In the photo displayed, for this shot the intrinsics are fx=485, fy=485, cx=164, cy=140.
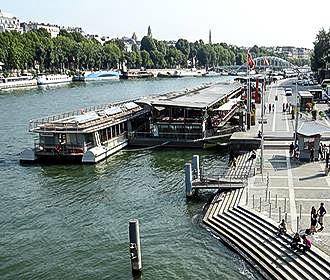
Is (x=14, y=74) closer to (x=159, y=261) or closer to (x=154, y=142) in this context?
(x=154, y=142)

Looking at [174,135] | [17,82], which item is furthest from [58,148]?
[17,82]

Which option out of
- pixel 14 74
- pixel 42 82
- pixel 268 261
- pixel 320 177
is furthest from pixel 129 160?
pixel 14 74

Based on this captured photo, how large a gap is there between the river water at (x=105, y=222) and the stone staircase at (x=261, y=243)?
2.68ft

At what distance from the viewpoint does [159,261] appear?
2939 centimetres

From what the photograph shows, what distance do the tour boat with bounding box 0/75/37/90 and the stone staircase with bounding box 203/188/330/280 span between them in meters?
146

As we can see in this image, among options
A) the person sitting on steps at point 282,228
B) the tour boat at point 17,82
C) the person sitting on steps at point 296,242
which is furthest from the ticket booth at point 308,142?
the tour boat at point 17,82

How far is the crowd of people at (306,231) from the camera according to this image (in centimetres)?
2709

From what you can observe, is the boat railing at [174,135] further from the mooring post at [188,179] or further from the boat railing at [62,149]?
the mooring post at [188,179]

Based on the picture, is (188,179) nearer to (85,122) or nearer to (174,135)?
(85,122)

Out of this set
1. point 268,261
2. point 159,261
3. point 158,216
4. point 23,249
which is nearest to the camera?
point 268,261

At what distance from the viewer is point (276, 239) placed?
28.9m

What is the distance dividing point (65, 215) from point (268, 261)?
1667 centimetres

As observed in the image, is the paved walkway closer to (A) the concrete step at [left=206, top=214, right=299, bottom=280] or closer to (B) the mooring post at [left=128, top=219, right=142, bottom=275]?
(A) the concrete step at [left=206, top=214, right=299, bottom=280]

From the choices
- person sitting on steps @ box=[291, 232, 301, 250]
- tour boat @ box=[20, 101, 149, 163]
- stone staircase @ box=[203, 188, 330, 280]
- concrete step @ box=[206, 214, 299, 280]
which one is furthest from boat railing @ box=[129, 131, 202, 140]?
person sitting on steps @ box=[291, 232, 301, 250]
